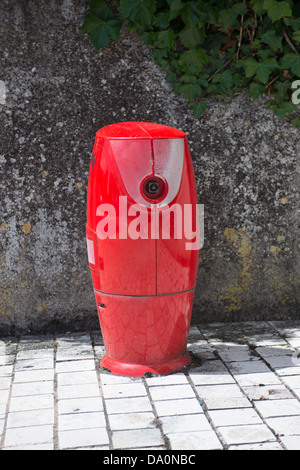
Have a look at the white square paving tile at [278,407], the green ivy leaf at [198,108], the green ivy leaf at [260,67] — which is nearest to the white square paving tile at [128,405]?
the white square paving tile at [278,407]

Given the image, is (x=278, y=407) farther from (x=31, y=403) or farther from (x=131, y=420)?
(x=31, y=403)

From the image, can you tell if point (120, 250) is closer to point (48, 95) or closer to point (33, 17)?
point (48, 95)

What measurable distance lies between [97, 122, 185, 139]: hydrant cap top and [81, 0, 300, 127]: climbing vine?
2.60 ft

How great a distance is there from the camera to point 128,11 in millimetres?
3965

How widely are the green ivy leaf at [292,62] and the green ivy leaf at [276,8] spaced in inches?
11.5

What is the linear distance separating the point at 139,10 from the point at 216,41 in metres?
0.60

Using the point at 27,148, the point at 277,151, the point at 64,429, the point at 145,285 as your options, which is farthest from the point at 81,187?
the point at 64,429

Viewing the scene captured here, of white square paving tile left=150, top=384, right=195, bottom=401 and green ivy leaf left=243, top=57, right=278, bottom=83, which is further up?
green ivy leaf left=243, top=57, right=278, bottom=83

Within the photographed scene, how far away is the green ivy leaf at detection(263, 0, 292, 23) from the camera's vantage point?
3982mm

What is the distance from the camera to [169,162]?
338 centimetres

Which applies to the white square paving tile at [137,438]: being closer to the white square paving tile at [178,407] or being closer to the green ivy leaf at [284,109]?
the white square paving tile at [178,407]

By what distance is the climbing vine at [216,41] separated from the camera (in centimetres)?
402

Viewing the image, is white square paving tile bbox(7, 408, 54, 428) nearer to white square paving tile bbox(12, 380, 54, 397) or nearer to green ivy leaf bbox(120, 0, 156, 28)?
white square paving tile bbox(12, 380, 54, 397)

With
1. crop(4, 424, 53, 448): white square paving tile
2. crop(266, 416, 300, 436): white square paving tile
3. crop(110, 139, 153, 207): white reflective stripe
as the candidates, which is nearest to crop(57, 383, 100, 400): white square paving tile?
crop(4, 424, 53, 448): white square paving tile
